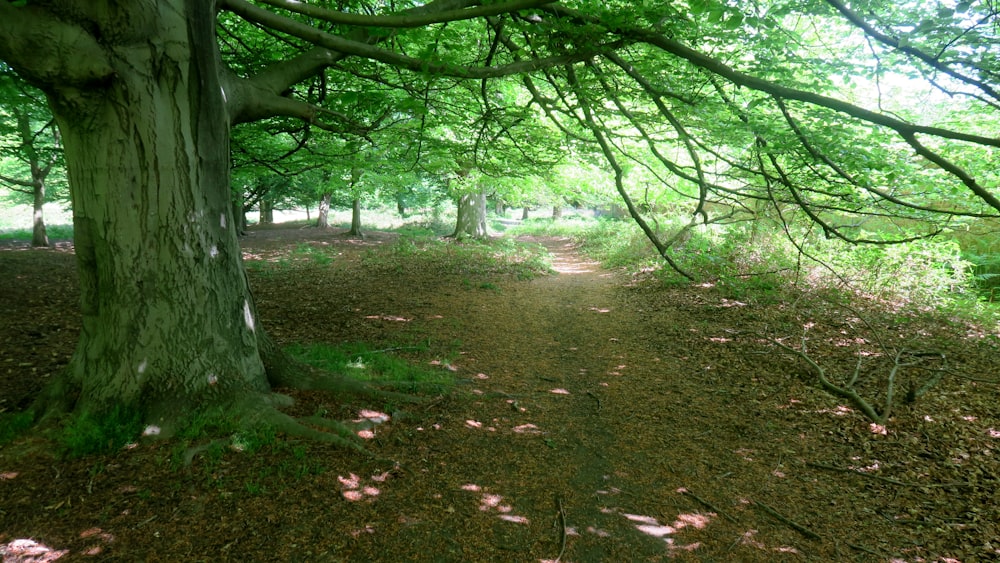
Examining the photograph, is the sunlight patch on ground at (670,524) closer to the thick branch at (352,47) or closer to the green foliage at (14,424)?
the thick branch at (352,47)

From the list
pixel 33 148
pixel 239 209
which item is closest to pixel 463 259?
pixel 33 148

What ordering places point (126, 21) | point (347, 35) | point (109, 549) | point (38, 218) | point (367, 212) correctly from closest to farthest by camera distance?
point (109, 549), point (126, 21), point (347, 35), point (38, 218), point (367, 212)

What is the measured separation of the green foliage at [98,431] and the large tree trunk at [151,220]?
0.08 meters

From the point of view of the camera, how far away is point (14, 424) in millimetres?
3293

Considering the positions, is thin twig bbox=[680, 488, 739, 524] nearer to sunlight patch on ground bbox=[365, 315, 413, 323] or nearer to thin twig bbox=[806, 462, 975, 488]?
thin twig bbox=[806, 462, 975, 488]

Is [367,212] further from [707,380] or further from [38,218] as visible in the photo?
[707,380]

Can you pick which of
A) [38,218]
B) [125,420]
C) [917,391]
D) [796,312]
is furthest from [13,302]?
[796,312]

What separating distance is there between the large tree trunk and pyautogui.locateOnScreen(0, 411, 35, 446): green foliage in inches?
7.4

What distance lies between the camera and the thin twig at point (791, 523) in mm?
3079

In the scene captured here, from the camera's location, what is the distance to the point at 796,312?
8.12 meters

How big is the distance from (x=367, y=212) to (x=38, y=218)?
30.2 metres

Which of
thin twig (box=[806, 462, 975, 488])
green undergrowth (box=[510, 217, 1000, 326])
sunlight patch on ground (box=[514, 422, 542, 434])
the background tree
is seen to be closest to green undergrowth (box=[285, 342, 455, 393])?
sunlight patch on ground (box=[514, 422, 542, 434])

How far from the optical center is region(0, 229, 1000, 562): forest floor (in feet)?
8.96

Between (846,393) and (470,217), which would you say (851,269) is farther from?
(470,217)
